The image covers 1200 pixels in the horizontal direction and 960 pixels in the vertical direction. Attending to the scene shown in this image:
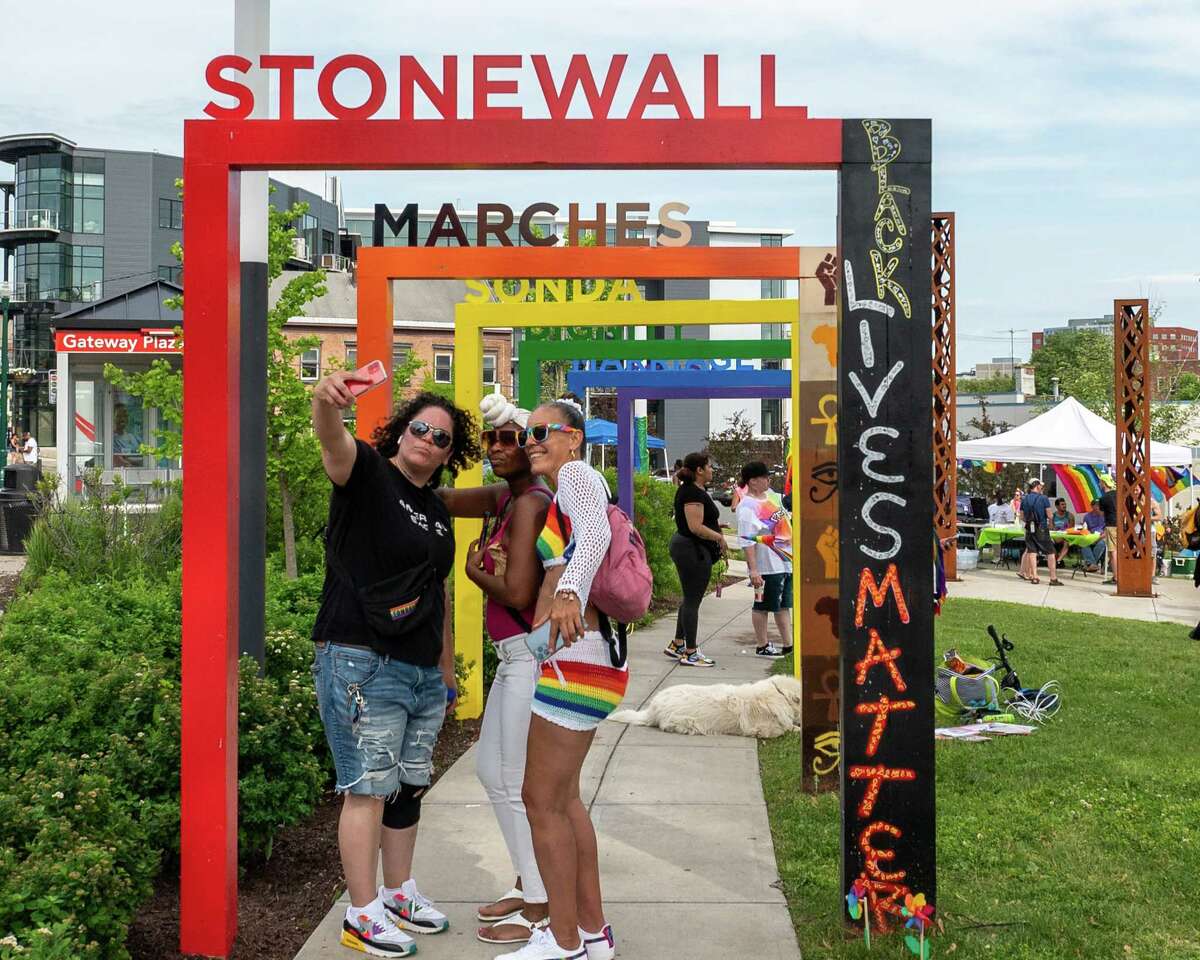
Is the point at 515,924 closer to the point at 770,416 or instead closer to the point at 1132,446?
the point at 1132,446

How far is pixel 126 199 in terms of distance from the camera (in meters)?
72.4

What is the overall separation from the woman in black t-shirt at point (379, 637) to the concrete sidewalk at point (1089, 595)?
13.1 m

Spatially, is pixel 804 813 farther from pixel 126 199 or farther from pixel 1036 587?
pixel 126 199

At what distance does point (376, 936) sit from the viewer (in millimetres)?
4230

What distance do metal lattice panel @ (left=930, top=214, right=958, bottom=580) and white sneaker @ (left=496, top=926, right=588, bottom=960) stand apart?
1665 cm

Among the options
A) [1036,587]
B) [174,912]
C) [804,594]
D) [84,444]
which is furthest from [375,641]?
[84,444]

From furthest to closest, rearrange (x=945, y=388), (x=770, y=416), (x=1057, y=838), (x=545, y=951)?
(x=770, y=416) < (x=945, y=388) < (x=1057, y=838) < (x=545, y=951)

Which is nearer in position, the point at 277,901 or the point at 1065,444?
the point at 277,901

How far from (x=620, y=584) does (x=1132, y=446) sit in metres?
17.1

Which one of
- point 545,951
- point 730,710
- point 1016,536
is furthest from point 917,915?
point 1016,536

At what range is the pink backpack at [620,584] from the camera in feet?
12.8

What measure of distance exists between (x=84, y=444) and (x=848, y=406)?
3872 cm

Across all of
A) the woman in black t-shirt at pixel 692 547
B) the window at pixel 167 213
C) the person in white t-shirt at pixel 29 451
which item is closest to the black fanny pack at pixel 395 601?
the woman in black t-shirt at pixel 692 547

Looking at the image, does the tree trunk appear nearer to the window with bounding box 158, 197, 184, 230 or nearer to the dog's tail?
the dog's tail
